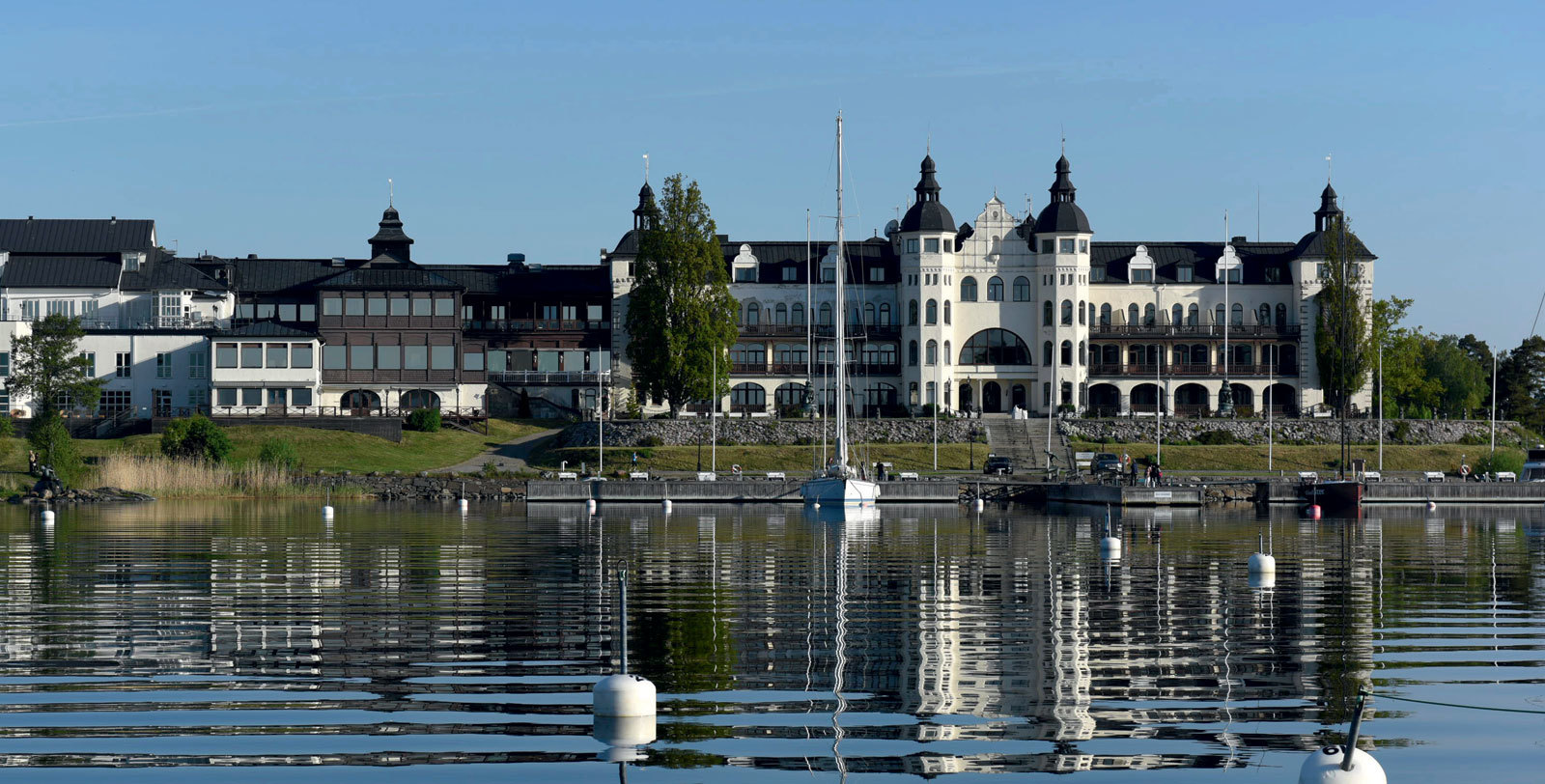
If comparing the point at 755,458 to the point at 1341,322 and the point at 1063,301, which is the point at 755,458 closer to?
the point at 1063,301

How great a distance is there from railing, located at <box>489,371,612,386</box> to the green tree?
49.0m

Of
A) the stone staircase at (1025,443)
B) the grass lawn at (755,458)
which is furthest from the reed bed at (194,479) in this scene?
the stone staircase at (1025,443)

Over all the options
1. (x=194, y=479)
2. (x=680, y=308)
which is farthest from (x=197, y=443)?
(x=680, y=308)

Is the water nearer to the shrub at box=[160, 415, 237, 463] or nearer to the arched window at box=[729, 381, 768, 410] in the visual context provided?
the shrub at box=[160, 415, 237, 463]

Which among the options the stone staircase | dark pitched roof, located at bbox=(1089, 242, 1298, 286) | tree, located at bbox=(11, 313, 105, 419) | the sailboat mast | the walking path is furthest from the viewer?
dark pitched roof, located at bbox=(1089, 242, 1298, 286)

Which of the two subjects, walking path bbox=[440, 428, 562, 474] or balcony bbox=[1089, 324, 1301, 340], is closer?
walking path bbox=[440, 428, 562, 474]

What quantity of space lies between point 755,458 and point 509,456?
571 inches

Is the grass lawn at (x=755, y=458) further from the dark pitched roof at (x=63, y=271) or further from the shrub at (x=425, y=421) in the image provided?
the dark pitched roof at (x=63, y=271)

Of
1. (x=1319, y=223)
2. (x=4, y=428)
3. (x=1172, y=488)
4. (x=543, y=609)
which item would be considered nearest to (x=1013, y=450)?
(x=1172, y=488)

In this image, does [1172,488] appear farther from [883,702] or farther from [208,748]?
[208,748]

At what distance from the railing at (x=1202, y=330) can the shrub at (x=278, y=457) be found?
5551 cm

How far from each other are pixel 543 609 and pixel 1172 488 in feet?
178

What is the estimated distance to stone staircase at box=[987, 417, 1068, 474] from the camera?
308 ft

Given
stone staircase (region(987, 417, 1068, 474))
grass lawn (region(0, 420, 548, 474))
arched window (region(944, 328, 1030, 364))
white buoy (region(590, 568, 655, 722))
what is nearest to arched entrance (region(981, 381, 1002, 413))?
arched window (region(944, 328, 1030, 364))
